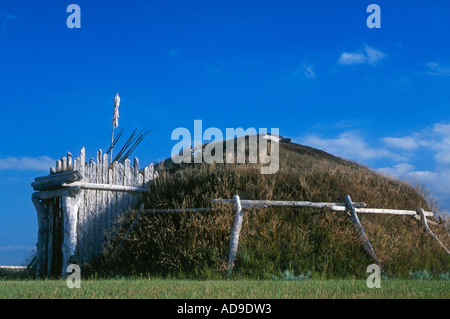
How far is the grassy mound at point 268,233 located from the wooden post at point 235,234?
15 centimetres

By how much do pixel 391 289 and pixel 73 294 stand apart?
4354 millimetres

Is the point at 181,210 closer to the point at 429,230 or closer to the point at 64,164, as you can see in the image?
the point at 64,164

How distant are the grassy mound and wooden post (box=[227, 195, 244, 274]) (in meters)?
0.15

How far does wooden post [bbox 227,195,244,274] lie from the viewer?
9805 mm

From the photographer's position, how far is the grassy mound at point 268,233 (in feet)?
32.8

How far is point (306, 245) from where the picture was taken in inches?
407

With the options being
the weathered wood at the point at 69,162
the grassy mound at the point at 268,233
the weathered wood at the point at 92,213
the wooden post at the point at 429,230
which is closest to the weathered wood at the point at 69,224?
the weathered wood at the point at 92,213

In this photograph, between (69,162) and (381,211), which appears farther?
→ (69,162)

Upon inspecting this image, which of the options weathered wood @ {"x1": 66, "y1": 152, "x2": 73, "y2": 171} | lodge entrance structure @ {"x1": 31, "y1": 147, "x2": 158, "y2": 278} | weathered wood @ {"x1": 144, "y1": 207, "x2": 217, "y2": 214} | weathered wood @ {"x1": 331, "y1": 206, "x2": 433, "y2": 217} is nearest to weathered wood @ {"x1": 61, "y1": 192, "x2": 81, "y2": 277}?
lodge entrance structure @ {"x1": 31, "y1": 147, "x2": 158, "y2": 278}

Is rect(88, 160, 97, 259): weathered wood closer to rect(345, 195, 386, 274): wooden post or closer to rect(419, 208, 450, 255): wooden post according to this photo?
rect(345, 195, 386, 274): wooden post

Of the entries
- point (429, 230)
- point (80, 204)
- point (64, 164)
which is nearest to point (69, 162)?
point (64, 164)

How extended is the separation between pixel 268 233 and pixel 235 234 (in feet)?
2.66

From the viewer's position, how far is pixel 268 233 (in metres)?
10.6
